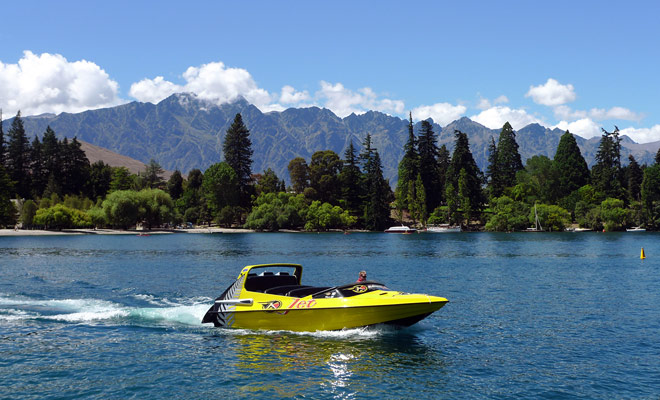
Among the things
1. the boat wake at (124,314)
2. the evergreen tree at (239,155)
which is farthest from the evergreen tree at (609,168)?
the boat wake at (124,314)

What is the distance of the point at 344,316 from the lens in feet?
72.6

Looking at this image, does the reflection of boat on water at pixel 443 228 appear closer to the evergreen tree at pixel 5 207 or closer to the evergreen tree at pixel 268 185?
the evergreen tree at pixel 268 185

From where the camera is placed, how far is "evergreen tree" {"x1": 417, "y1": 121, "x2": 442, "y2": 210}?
16512 cm

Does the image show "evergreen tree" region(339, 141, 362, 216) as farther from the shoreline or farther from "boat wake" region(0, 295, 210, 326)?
"boat wake" region(0, 295, 210, 326)

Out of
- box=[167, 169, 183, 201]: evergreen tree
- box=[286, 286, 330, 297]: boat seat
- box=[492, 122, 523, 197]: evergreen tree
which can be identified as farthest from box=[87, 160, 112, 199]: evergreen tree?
box=[286, 286, 330, 297]: boat seat

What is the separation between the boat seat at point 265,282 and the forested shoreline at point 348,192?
120811 millimetres

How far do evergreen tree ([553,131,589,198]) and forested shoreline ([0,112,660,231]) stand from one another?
306 millimetres

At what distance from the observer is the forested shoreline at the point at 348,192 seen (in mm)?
140125

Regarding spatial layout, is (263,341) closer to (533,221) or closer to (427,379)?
(427,379)

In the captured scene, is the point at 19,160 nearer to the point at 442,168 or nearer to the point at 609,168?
the point at 442,168

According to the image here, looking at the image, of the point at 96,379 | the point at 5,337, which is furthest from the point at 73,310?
the point at 96,379

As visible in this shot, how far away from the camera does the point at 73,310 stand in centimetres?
2973

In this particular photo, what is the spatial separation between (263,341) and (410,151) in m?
146

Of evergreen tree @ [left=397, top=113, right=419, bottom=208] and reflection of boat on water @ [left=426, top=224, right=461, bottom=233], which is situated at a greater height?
evergreen tree @ [left=397, top=113, right=419, bottom=208]
